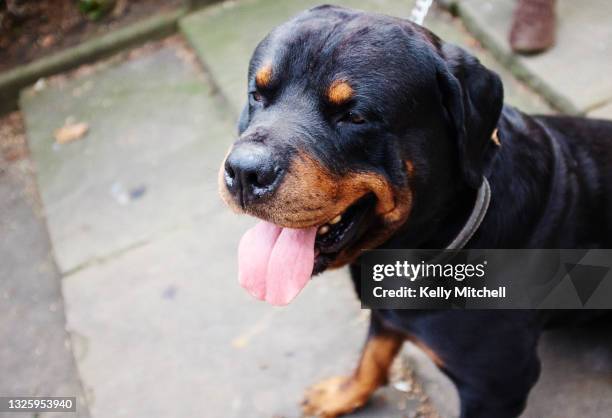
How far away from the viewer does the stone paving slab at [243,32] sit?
157 inches

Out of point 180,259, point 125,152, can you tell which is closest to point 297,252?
point 180,259

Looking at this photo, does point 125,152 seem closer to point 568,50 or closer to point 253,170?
point 253,170

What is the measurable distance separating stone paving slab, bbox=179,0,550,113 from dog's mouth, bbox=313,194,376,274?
2.03m

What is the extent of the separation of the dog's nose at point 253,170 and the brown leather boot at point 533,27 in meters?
2.43

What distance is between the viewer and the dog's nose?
1.70 m

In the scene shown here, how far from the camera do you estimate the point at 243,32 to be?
461cm

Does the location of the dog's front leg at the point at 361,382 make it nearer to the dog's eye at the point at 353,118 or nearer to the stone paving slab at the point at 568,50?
the dog's eye at the point at 353,118

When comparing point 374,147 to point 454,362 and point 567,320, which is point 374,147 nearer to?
point 454,362

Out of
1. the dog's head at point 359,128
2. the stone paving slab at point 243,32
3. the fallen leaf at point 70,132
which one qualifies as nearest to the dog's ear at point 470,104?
the dog's head at point 359,128

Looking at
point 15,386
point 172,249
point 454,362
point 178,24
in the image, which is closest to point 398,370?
point 454,362

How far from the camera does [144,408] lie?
8.95ft

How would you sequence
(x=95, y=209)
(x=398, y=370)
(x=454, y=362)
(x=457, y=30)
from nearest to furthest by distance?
1. (x=454, y=362)
2. (x=398, y=370)
3. (x=95, y=209)
4. (x=457, y=30)

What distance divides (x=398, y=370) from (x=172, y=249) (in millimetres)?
1401

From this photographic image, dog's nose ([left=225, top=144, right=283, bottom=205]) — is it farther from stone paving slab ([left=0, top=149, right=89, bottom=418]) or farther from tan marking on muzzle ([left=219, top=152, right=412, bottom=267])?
stone paving slab ([left=0, top=149, right=89, bottom=418])
